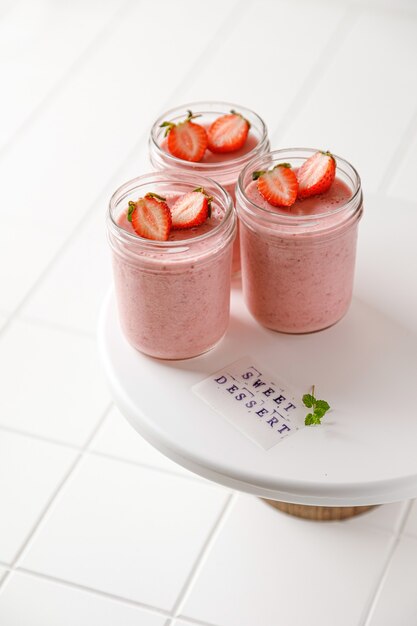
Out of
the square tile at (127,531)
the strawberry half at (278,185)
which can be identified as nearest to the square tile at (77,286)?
the square tile at (127,531)

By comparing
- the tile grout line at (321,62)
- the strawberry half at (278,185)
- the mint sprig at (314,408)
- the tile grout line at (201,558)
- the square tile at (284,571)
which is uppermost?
the strawberry half at (278,185)

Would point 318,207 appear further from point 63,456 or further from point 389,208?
point 63,456

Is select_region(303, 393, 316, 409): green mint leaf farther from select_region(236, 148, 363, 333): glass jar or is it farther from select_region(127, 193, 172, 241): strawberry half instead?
select_region(127, 193, 172, 241): strawberry half

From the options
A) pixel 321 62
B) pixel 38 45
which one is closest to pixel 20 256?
pixel 38 45

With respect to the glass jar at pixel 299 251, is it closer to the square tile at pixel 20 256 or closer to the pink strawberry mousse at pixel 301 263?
the pink strawberry mousse at pixel 301 263

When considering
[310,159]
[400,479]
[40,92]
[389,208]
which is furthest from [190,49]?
[400,479]

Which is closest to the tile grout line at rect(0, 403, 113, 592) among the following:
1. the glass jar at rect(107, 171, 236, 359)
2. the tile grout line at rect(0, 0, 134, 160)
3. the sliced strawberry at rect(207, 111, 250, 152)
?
the glass jar at rect(107, 171, 236, 359)

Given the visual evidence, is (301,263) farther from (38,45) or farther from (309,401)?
(38,45)
